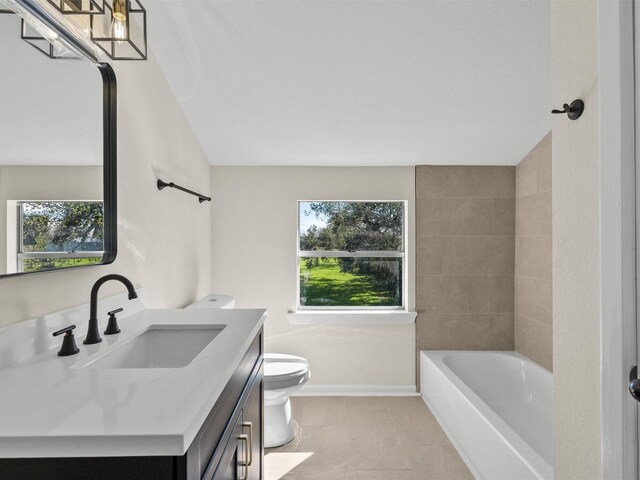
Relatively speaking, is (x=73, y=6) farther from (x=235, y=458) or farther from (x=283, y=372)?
(x=283, y=372)

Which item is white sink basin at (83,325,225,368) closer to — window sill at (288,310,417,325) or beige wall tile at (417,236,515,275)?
window sill at (288,310,417,325)

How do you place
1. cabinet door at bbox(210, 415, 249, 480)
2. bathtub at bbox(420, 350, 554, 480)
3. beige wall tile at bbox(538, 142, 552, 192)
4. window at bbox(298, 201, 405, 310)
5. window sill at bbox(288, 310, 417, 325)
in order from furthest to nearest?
window at bbox(298, 201, 405, 310) < window sill at bbox(288, 310, 417, 325) < beige wall tile at bbox(538, 142, 552, 192) < bathtub at bbox(420, 350, 554, 480) < cabinet door at bbox(210, 415, 249, 480)

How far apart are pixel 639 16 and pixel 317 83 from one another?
5.21 feet

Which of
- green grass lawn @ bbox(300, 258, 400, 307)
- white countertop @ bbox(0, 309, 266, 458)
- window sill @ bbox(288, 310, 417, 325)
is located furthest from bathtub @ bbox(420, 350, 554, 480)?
white countertop @ bbox(0, 309, 266, 458)

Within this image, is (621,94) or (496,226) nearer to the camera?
(621,94)

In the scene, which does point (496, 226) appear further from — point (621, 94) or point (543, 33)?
point (621, 94)

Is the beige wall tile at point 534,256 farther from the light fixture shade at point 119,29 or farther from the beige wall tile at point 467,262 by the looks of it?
the light fixture shade at point 119,29

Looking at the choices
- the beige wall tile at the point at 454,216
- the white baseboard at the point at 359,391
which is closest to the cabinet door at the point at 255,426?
the white baseboard at the point at 359,391

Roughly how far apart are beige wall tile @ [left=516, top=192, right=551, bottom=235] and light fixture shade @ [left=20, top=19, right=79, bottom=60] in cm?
286

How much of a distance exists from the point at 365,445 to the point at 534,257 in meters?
1.82

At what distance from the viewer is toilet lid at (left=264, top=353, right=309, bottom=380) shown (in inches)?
89.3

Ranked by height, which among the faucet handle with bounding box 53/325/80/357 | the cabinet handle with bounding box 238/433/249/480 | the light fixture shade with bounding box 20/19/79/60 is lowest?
the cabinet handle with bounding box 238/433/249/480

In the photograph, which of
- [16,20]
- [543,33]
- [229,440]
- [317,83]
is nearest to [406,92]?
[317,83]

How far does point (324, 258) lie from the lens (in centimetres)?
328
